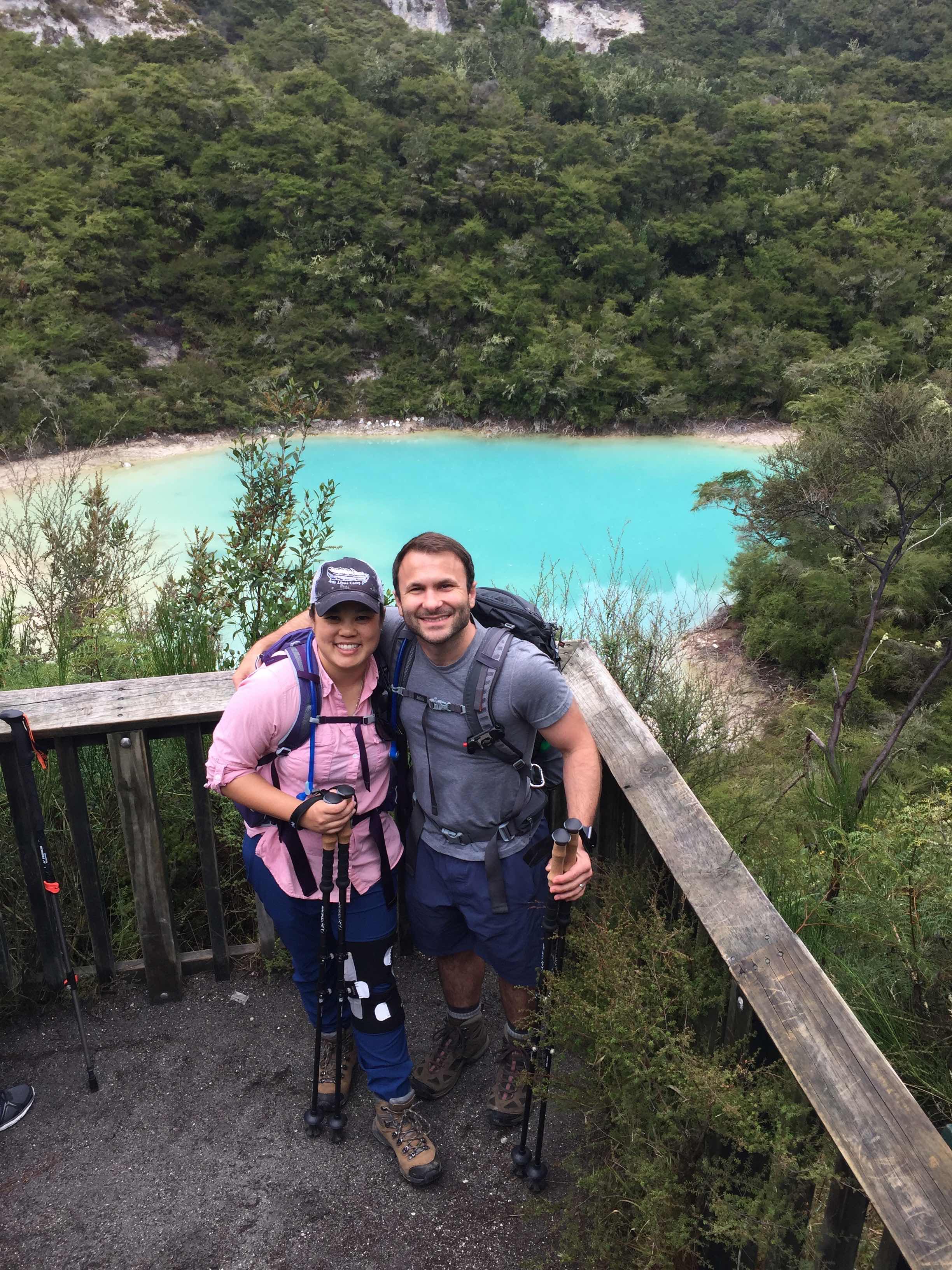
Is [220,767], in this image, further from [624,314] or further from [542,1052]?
[624,314]

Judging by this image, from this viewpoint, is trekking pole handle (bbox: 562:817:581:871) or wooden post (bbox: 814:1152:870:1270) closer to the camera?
wooden post (bbox: 814:1152:870:1270)

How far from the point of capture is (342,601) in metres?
1.57

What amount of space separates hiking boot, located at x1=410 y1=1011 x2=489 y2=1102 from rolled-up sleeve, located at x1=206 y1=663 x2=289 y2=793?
82 cm

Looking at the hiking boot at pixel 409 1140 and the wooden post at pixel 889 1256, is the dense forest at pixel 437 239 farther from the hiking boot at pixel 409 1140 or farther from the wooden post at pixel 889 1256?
the wooden post at pixel 889 1256

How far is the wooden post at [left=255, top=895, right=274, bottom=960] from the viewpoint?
2.18m

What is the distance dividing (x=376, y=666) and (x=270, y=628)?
73.6 inches

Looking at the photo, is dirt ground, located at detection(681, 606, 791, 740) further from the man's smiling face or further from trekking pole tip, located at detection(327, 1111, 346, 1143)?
the man's smiling face

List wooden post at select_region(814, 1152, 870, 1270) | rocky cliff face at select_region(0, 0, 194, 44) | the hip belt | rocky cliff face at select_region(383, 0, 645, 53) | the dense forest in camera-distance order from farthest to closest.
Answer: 1. rocky cliff face at select_region(383, 0, 645, 53)
2. rocky cliff face at select_region(0, 0, 194, 44)
3. the dense forest
4. the hip belt
5. wooden post at select_region(814, 1152, 870, 1270)

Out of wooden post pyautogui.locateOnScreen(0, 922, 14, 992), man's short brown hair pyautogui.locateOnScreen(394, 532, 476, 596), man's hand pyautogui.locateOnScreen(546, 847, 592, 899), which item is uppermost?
man's short brown hair pyautogui.locateOnScreen(394, 532, 476, 596)

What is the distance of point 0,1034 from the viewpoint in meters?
2.03

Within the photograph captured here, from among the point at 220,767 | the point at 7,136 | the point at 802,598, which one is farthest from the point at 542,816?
the point at 7,136

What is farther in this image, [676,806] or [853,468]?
[853,468]

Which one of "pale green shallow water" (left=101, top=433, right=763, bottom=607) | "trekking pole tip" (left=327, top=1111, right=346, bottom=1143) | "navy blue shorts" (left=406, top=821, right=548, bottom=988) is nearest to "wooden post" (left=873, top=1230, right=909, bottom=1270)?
"navy blue shorts" (left=406, top=821, right=548, bottom=988)

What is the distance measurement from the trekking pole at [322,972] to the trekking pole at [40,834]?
0.47 m
